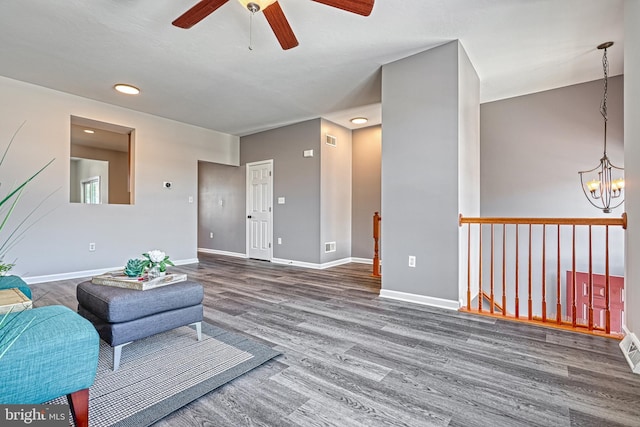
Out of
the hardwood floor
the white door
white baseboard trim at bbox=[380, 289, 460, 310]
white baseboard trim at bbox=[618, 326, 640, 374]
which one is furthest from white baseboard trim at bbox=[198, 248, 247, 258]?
white baseboard trim at bbox=[618, 326, 640, 374]

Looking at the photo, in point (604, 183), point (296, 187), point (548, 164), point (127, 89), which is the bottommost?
point (604, 183)

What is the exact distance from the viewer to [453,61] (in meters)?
3.13

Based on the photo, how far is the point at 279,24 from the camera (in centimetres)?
231

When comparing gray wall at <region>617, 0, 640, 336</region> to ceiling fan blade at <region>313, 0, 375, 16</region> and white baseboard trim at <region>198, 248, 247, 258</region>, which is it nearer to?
ceiling fan blade at <region>313, 0, 375, 16</region>

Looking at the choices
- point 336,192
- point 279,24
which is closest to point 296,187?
point 336,192

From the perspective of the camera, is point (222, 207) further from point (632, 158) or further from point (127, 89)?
point (632, 158)

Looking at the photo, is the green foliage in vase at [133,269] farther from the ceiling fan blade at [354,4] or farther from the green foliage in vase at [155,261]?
the ceiling fan blade at [354,4]

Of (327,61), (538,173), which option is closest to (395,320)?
(327,61)

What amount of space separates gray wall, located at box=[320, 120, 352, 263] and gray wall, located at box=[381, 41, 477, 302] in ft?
6.48

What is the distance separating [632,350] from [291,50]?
3.77 metres

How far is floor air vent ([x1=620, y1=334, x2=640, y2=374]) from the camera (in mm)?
1947

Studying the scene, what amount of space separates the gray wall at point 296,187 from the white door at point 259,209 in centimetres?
15

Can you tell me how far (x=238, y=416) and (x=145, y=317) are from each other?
96 cm

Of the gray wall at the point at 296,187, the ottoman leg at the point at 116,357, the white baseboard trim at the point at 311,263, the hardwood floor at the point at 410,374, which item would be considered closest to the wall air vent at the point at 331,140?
the gray wall at the point at 296,187
